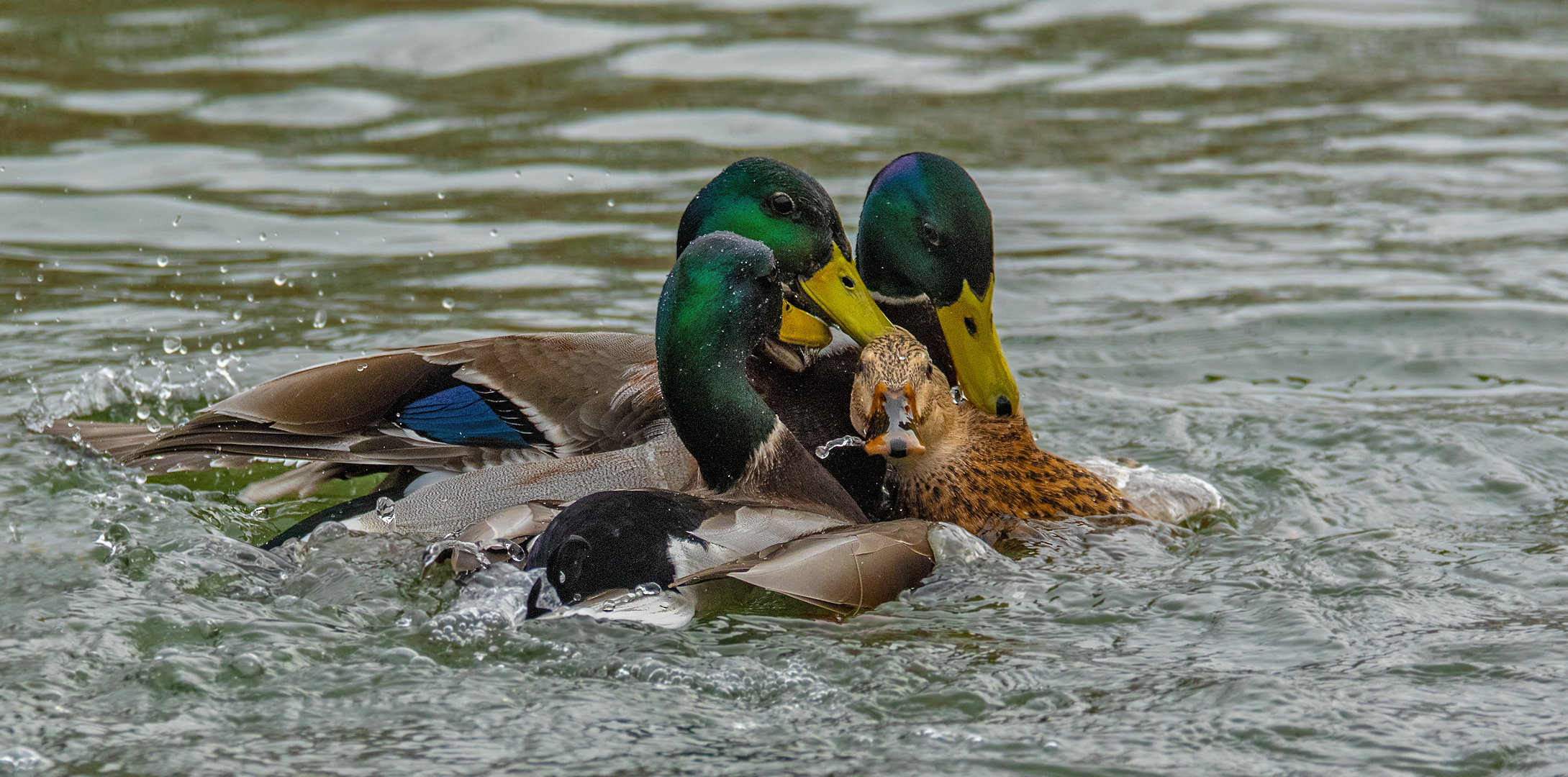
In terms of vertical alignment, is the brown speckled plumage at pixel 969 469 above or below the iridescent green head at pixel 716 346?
below

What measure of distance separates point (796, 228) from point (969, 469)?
861 mm

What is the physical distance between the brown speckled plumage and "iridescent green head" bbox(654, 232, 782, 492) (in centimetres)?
34

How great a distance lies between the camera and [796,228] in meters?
5.15

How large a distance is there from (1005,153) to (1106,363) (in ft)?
11.0

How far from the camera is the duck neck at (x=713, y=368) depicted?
463cm

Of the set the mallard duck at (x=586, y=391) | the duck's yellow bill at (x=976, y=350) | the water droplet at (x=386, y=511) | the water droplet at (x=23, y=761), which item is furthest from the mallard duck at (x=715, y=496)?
the water droplet at (x=23, y=761)

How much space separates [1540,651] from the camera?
404cm

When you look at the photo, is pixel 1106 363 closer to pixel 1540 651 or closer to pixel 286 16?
pixel 1540 651

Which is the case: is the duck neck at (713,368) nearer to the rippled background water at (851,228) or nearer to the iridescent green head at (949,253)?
the rippled background water at (851,228)

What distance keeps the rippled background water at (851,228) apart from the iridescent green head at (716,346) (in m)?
0.67

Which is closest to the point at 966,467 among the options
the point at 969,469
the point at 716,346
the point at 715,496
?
the point at 969,469

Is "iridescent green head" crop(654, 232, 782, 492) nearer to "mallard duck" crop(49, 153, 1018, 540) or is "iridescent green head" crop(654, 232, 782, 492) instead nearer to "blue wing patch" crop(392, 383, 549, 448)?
"mallard duck" crop(49, 153, 1018, 540)

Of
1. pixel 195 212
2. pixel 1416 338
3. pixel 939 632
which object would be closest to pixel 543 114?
pixel 195 212

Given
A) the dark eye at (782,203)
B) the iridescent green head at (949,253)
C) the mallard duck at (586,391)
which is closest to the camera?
the mallard duck at (586,391)
